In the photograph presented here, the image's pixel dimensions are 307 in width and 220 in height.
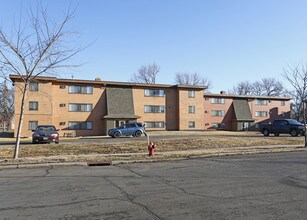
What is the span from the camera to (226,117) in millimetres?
57469

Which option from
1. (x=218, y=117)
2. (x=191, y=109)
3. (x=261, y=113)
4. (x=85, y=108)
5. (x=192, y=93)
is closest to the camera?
(x=85, y=108)

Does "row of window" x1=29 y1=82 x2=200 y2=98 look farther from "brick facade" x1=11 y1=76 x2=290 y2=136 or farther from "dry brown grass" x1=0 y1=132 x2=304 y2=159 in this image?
"dry brown grass" x1=0 y1=132 x2=304 y2=159

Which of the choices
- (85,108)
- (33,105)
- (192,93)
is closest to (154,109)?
(192,93)

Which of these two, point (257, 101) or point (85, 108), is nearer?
point (85, 108)

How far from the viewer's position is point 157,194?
7.14 meters

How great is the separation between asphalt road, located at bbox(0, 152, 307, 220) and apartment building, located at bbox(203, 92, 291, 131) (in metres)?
45.6

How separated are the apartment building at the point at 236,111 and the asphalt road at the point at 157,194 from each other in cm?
4558

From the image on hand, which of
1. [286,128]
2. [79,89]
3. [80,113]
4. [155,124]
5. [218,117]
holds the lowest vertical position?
[286,128]

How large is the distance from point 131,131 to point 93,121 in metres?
12.5

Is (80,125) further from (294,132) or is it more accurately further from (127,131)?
(294,132)

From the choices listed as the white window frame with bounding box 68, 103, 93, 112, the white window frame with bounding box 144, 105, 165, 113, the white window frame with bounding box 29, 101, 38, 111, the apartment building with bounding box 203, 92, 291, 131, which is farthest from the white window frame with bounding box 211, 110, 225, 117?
the white window frame with bounding box 29, 101, 38, 111

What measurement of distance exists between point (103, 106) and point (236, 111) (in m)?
25.0

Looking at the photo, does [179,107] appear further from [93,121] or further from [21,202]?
[21,202]

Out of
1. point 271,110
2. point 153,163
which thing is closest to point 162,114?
point 271,110
